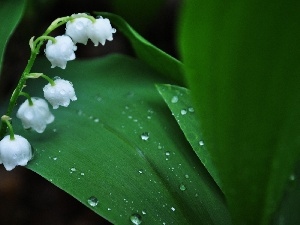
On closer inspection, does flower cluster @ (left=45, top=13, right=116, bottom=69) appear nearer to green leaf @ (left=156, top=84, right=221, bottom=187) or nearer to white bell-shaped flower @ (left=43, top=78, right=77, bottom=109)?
white bell-shaped flower @ (left=43, top=78, right=77, bottom=109)

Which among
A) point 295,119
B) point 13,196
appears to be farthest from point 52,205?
point 295,119

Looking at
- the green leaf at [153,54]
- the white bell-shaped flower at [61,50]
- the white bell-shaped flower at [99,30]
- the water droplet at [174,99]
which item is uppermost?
the white bell-shaped flower at [99,30]

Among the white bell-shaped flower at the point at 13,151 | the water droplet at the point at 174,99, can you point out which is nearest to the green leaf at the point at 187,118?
the water droplet at the point at 174,99

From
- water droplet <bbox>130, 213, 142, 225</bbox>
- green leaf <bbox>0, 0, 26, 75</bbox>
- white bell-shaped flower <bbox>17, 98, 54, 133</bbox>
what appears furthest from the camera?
green leaf <bbox>0, 0, 26, 75</bbox>

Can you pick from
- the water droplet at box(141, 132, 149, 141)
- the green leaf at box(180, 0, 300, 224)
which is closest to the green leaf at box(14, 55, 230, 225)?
the water droplet at box(141, 132, 149, 141)

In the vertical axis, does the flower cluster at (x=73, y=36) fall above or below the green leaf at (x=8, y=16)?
above

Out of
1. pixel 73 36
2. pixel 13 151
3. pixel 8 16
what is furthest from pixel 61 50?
pixel 8 16

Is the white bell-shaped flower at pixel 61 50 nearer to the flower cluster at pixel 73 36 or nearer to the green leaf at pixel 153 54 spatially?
the flower cluster at pixel 73 36
